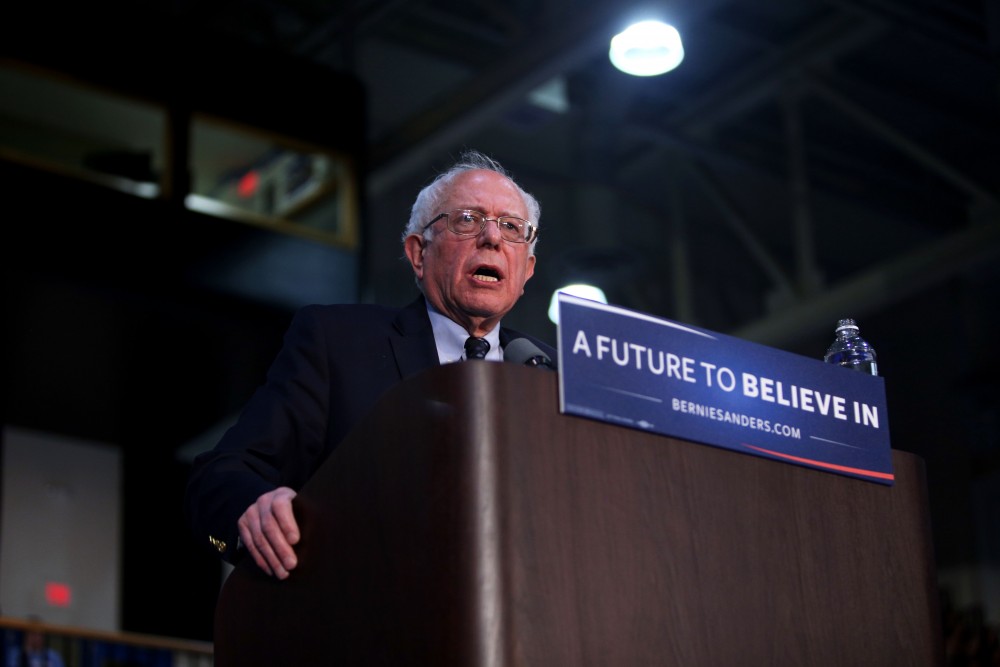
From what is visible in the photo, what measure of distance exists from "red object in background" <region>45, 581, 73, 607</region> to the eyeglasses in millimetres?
6148

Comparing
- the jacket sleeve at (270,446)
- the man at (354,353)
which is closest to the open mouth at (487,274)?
the man at (354,353)

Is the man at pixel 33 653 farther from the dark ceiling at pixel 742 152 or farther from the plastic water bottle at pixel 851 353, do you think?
the plastic water bottle at pixel 851 353

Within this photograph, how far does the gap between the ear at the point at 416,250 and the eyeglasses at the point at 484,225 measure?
0.25 feet

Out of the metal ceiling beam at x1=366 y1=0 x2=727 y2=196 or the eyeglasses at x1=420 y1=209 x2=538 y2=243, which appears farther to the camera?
the metal ceiling beam at x1=366 y1=0 x2=727 y2=196

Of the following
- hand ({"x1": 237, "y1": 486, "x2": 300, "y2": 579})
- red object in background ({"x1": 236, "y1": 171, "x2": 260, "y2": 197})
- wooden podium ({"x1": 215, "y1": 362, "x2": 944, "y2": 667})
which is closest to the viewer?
wooden podium ({"x1": 215, "y1": 362, "x2": 944, "y2": 667})

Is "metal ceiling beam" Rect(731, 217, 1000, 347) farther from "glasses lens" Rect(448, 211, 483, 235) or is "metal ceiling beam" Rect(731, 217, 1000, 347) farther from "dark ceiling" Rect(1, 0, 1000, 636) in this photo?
"glasses lens" Rect(448, 211, 483, 235)

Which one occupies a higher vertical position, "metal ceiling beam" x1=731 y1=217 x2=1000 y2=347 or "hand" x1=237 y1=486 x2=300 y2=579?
"metal ceiling beam" x1=731 y1=217 x2=1000 y2=347

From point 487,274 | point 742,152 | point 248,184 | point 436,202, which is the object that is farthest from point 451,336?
point 742,152

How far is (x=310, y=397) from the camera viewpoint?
1.78m

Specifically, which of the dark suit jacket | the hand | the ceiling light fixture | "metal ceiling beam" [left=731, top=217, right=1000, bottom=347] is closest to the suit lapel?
the dark suit jacket

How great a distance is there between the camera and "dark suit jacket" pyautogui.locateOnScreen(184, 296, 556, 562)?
1.67 metres

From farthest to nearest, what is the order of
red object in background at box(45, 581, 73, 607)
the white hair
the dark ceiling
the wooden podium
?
red object in background at box(45, 581, 73, 607) → the dark ceiling → the white hair → the wooden podium

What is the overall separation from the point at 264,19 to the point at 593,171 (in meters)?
1.84

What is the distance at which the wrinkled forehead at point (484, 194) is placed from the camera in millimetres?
1980
